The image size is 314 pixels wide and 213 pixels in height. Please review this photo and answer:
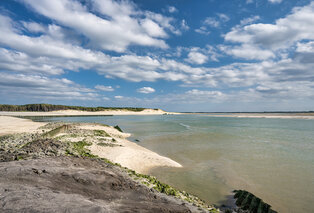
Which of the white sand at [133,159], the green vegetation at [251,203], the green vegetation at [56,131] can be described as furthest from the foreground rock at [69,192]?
the green vegetation at [56,131]

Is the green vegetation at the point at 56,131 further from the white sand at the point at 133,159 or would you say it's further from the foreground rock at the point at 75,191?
the foreground rock at the point at 75,191

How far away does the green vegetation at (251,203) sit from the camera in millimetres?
7266

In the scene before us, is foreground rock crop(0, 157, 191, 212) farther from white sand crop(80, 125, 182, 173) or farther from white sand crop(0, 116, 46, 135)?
white sand crop(0, 116, 46, 135)

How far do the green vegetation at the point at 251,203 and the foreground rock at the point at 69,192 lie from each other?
123 inches

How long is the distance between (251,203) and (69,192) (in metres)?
7.56

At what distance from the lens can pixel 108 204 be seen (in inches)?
233

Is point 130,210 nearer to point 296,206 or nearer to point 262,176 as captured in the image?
point 296,206

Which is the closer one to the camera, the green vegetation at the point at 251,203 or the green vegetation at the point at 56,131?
the green vegetation at the point at 251,203

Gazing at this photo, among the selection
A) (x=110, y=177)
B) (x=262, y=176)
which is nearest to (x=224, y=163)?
(x=262, y=176)

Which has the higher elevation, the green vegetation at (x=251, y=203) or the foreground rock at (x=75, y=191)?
the foreground rock at (x=75, y=191)

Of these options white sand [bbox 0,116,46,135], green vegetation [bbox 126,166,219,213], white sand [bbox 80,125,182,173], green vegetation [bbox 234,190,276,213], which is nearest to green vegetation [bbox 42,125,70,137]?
white sand [bbox 0,116,46,135]

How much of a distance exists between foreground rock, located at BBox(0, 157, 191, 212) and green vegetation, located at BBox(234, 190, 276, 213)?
313 cm

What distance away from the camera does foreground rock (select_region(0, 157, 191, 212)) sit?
4.98 meters

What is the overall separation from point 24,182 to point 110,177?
3.19 meters
